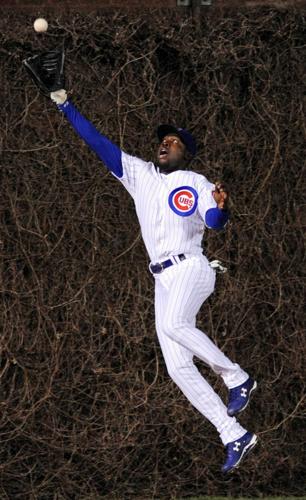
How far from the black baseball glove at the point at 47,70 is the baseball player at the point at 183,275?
6 cm

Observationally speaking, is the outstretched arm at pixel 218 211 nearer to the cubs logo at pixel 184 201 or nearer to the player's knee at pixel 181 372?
the cubs logo at pixel 184 201

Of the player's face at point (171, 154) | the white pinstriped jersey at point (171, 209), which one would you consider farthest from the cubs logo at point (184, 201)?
the player's face at point (171, 154)

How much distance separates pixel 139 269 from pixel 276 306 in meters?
0.99

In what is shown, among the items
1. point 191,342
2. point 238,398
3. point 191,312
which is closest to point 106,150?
point 191,312

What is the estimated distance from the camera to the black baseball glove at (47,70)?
29.0ft

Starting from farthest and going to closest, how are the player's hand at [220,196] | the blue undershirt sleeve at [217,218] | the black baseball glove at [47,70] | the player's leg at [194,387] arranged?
the player's leg at [194,387]
the black baseball glove at [47,70]
the blue undershirt sleeve at [217,218]
the player's hand at [220,196]

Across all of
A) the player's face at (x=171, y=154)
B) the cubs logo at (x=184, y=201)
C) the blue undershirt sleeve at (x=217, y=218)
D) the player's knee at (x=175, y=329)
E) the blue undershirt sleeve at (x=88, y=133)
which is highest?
the blue undershirt sleeve at (x=88, y=133)

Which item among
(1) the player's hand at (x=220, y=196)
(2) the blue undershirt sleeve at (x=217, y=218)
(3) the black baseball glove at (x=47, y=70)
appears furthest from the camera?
(3) the black baseball glove at (x=47, y=70)

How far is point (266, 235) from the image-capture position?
10.9 meters

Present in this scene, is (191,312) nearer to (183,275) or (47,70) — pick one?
(183,275)

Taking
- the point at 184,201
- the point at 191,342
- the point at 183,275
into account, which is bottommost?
the point at 191,342

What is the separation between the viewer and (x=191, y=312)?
897 centimetres

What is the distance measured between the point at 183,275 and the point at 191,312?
0.71 feet

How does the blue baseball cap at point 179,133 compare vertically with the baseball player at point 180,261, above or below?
above
